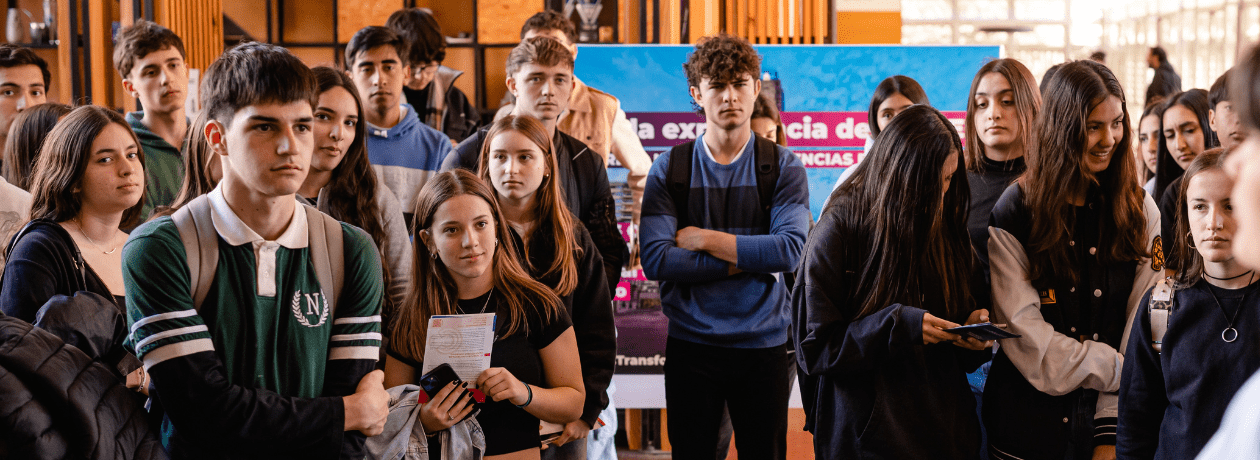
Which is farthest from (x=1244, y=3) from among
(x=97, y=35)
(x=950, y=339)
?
(x=97, y=35)

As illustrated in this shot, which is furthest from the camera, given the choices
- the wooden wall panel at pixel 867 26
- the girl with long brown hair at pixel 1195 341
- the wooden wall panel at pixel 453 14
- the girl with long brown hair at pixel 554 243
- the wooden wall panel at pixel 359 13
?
the wooden wall panel at pixel 453 14

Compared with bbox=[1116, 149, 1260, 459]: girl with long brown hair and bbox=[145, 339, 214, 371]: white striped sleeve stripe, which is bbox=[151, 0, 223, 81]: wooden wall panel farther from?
bbox=[1116, 149, 1260, 459]: girl with long brown hair

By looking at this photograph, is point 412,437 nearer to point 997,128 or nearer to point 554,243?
point 554,243

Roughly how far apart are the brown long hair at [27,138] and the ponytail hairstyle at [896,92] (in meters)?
2.66

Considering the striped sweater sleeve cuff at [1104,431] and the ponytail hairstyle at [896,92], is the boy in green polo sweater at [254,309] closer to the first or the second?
the striped sweater sleeve cuff at [1104,431]

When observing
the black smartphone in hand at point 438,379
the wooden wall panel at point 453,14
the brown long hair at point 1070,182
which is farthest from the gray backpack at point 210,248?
the wooden wall panel at point 453,14

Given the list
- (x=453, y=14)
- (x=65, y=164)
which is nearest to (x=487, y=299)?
(x=65, y=164)

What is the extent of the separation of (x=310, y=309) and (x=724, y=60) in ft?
5.38

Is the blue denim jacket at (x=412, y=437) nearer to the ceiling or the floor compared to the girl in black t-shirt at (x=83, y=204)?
nearer to the floor

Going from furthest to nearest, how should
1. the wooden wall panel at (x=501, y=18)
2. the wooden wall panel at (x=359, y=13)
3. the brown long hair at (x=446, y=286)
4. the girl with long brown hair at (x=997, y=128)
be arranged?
the wooden wall panel at (x=359, y=13)
the wooden wall panel at (x=501, y=18)
the girl with long brown hair at (x=997, y=128)
the brown long hair at (x=446, y=286)

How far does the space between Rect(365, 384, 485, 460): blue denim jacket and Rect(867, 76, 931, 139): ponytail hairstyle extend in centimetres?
198

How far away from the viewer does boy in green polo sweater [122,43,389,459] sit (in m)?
1.42

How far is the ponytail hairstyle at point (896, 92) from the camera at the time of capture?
317cm

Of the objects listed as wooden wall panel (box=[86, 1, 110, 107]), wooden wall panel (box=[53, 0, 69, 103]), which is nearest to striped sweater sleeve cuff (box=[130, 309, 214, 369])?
wooden wall panel (box=[86, 1, 110, 107])
